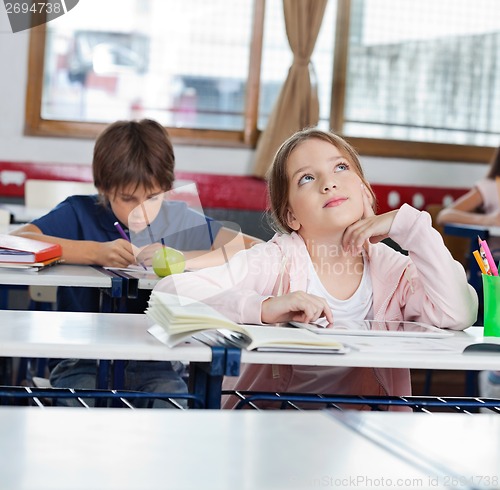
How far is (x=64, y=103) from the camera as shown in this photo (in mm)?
4695

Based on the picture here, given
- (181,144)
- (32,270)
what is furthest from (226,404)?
(181,144)

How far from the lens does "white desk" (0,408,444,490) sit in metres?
0.73

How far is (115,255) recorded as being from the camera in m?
2.42

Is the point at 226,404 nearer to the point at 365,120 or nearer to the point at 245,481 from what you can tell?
the point at 245,481

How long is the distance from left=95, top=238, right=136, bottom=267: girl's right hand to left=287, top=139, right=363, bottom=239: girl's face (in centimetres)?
59

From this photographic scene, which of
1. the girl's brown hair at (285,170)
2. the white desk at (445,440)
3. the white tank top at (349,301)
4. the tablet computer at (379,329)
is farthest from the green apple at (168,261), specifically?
the white desk at (445,440)

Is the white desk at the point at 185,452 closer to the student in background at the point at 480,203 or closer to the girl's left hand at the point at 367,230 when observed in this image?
the girl's left hand at the point at 367,230

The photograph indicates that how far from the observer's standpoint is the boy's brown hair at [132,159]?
2572 millimetres

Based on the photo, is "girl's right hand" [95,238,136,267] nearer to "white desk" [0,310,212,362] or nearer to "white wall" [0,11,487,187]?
"white desk" [0,310,212,362]

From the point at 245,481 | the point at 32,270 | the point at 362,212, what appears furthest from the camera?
the point at 32,270

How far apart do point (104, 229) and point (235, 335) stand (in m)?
1.32

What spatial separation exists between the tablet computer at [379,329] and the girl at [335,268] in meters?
0.05

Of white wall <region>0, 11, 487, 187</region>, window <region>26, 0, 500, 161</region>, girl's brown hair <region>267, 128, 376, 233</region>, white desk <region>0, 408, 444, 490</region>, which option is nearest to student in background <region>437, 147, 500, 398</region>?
window <region>26, 0, 500, 161</region>

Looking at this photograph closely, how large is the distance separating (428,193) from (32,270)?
3411 mm
